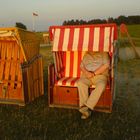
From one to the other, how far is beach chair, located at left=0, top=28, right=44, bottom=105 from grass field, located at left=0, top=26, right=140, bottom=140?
0.96 ft

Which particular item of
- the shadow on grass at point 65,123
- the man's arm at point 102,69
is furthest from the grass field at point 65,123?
the man's arm at point 102,69

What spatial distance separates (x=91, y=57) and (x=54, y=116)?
5.09 feet

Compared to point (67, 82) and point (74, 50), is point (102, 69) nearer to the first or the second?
point (74, 50)

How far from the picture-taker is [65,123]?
6660mm

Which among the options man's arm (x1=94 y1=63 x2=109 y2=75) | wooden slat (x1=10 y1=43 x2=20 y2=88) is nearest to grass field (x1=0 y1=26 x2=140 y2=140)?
wooden slat (x1=10 y1=43 x2=20 y2=88)

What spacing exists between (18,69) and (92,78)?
1.83 meters

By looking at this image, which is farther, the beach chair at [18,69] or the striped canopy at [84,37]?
the beach chair at [18,69]

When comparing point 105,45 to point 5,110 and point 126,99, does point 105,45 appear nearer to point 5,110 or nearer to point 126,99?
point 126,99

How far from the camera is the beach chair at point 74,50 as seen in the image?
24.1ft

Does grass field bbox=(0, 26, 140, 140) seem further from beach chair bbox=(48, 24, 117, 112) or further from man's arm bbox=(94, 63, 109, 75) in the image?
man's arm bbox=(94, 63, 109, 75)

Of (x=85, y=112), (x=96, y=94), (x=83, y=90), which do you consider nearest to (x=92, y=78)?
(x=83, y=90)

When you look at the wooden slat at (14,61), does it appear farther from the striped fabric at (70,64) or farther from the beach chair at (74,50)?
the striped fabric at (70,64)

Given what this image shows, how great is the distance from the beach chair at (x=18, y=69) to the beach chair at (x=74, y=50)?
1.82 ft

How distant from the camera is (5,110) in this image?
7.60 m
